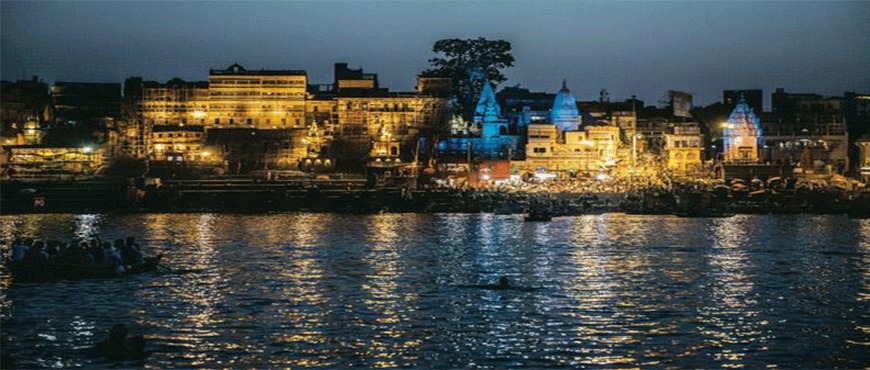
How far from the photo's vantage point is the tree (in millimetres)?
122938

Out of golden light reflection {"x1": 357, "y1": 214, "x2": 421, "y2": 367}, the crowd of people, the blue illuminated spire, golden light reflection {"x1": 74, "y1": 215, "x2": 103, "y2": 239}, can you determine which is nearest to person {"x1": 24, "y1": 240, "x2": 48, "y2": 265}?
the crowd of people

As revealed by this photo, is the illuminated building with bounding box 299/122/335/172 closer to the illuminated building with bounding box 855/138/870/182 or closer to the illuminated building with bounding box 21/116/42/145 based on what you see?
the illuminated building with bounding box 21/116/42/145

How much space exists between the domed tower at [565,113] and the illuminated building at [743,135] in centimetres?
1540

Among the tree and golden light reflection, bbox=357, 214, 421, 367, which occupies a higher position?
the tree

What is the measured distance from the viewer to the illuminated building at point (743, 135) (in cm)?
10862

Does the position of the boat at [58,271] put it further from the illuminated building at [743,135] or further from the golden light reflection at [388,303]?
the illuminated building at [743,135]

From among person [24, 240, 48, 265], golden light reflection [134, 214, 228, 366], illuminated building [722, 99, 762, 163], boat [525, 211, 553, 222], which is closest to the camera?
golden light reflection [134, 214, 228, 366]

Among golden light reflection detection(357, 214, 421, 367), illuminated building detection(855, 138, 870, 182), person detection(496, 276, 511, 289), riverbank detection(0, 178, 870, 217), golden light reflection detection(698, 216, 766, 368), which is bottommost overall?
golden light reflection detection(698, 216, 766, 368)

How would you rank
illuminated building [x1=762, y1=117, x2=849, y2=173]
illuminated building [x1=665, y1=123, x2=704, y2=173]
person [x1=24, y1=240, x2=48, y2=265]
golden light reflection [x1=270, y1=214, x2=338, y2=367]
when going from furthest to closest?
illuminated building [x1=665, y1=123, x2=704, y2=173] < illuminated building [x1=762, y1=117, x2=849, y2=173] < person [x1=24, y1=240, x2=48, y2=265] < golden light reflection [x1=270, y1=214, x2=338, y2=367]

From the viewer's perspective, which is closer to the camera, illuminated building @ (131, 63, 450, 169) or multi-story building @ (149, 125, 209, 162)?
multi-story building @ (149, 125, 209, 162)

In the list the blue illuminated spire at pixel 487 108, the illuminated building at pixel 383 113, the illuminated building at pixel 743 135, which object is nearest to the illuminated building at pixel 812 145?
the illuminated building at pixel 743 135

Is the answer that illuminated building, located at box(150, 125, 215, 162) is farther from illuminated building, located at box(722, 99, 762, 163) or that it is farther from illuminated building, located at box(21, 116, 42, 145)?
illuminated building, located at box(722, 99, 762, 163)

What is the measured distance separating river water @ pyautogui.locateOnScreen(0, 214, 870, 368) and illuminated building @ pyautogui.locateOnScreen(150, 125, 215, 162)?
149 feet

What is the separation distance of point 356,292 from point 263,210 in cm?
5767
